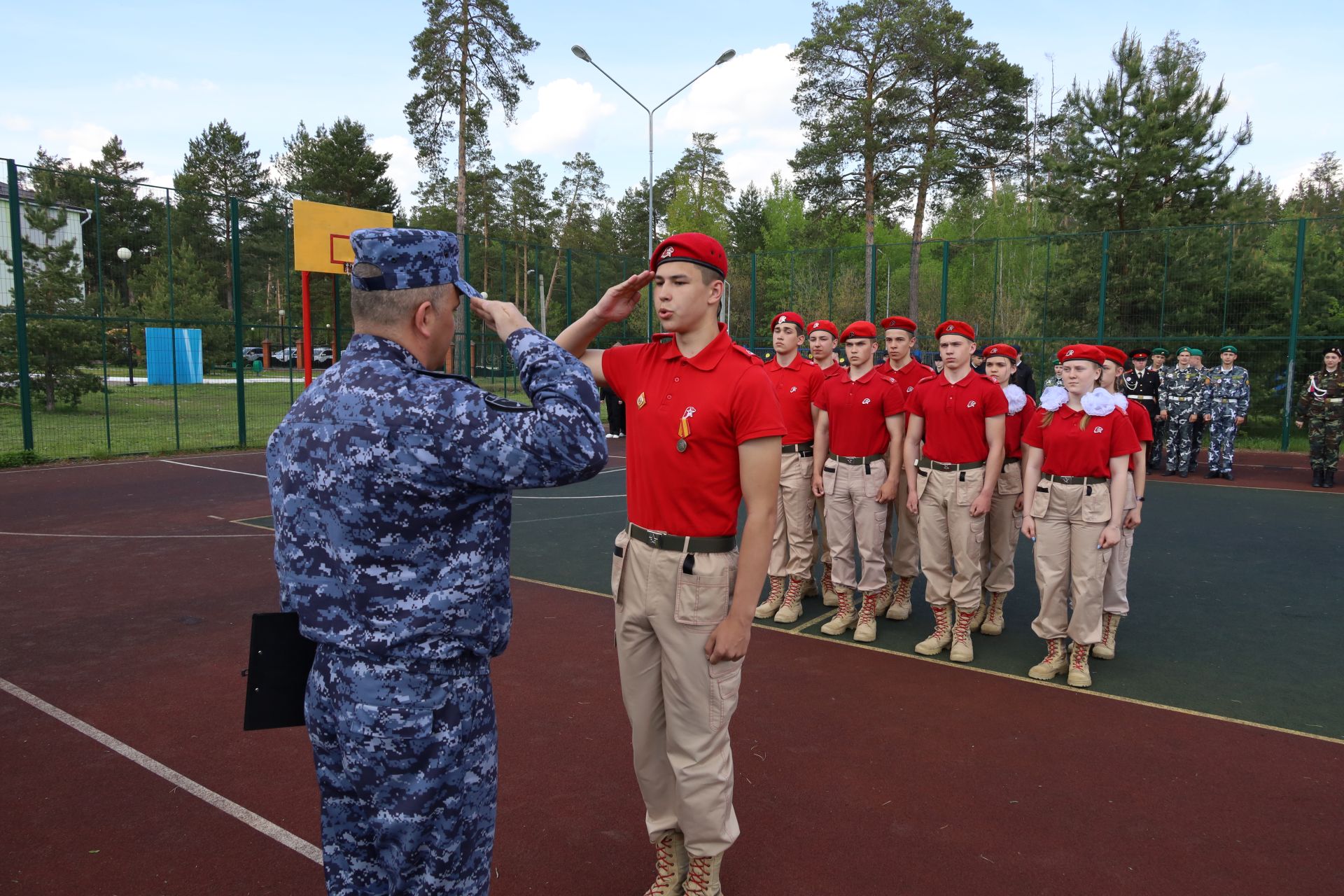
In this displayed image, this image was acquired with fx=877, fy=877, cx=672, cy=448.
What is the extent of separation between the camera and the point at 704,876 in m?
3.05

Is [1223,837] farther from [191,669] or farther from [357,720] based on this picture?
[191,669]

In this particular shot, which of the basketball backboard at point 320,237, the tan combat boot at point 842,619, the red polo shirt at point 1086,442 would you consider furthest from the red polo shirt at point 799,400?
the basketball backboard at point 320,237

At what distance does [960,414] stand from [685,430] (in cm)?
336

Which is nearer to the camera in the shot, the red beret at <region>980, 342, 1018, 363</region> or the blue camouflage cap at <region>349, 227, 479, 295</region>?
the blue camouflage cap at <region>349, 227, 479, 295</region>

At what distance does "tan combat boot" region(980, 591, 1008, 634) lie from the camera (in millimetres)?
6359

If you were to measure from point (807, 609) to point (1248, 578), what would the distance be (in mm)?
4084

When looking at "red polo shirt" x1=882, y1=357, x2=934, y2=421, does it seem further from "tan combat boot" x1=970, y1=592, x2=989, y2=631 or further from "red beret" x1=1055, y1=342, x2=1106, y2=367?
"tan combat boot" x1=970, y1=592, x2=989, y2=631

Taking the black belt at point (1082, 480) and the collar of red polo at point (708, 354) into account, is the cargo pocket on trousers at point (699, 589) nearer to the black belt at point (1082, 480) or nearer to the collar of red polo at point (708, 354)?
the collar of red polo at point (708, 354)

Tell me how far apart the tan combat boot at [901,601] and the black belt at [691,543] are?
4.04m

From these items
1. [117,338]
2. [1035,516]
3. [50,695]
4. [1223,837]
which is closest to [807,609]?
[1035,516]

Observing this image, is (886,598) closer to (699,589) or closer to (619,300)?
(699,589)

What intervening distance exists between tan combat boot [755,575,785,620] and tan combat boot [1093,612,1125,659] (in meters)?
2.21

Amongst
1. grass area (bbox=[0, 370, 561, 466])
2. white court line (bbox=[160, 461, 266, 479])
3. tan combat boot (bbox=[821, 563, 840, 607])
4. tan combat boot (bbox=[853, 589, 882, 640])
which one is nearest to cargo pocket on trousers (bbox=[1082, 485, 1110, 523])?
tan combat boot (bbox=[853, 589, 882, 640])

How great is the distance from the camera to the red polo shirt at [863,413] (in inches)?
246
